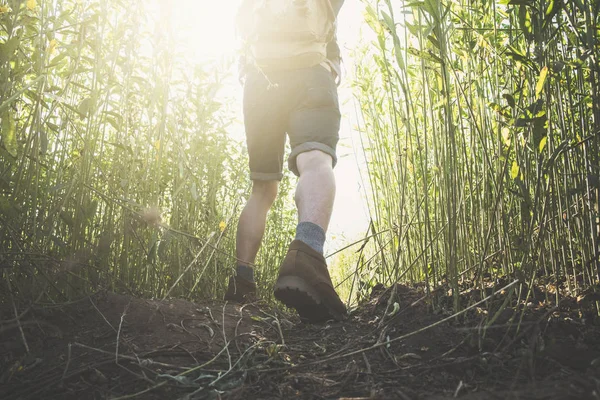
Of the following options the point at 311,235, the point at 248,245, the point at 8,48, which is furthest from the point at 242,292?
the point at 8,48

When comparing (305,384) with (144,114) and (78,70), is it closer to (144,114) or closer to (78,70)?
(78,70)

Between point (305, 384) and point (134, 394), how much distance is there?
0.92 feet

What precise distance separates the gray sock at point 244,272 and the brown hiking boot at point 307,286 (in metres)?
0.51

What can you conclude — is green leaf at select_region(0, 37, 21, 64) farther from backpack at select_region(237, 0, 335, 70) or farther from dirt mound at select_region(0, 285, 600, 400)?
backpack at select_region(237, 0, 335, 70)

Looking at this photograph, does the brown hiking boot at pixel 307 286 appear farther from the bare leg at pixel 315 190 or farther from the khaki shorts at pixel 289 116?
the khaki shorts at pixel 289 116

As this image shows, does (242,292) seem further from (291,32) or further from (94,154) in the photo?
(291,32)

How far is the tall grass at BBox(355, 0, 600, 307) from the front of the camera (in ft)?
2.88

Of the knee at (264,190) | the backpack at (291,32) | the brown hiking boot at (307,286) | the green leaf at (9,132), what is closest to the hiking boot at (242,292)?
the knee at (264,190)

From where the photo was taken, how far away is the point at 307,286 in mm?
1152

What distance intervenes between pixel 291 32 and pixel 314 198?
663mm

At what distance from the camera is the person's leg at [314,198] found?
128cm

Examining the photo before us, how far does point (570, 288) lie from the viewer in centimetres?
106

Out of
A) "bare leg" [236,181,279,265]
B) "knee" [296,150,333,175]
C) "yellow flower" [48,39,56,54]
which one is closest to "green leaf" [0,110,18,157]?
"yellow flower" [48,39,56,54]

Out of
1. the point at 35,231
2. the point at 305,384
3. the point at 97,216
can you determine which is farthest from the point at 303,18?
the point at 305,384
